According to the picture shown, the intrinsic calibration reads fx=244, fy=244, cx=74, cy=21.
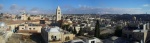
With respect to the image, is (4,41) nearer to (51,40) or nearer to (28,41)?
(28,41)

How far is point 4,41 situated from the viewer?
Answer: 11.9 m

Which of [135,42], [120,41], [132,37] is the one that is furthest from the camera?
[132,37]

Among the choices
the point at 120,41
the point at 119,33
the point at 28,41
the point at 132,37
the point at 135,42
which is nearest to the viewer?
the point at 135,42

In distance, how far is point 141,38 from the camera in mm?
11070

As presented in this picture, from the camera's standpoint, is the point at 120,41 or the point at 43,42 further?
the point at 43,42

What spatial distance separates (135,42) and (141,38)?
0.96m

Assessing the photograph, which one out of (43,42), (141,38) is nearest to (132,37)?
(141,38)

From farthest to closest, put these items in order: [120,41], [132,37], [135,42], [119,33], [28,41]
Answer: [119,33] → [28,41] → [132,37] → [120,41] → [135,42]

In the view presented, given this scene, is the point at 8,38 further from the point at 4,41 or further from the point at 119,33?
the point at 119,33

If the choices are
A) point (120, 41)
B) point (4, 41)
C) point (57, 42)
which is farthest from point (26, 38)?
point (120, 41)

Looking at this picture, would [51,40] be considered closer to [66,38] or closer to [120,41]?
[66,38]

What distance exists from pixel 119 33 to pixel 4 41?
21.2 feet

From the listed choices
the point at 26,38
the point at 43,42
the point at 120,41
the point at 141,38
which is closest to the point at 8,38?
the point at 26,38

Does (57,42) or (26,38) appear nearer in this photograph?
(57,42)
